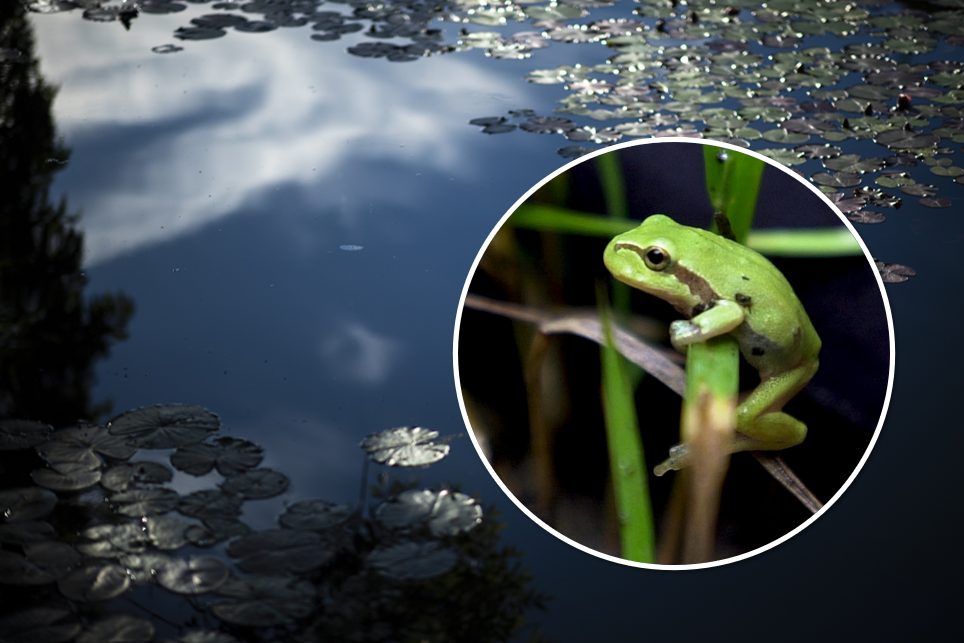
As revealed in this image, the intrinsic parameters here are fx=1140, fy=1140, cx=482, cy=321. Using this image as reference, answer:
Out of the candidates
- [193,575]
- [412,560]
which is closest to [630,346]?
[412,560]

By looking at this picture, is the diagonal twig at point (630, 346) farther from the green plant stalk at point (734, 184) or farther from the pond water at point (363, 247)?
the pond water at point (363, 247)

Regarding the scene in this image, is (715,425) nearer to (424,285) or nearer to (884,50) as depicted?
(424,285)

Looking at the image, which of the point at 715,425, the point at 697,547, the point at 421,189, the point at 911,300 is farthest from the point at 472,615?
the point at 421,189

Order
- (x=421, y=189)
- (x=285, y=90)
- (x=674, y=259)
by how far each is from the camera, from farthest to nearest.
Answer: (x=285, y=90), (x=421, y=189), (x=674, y=259)

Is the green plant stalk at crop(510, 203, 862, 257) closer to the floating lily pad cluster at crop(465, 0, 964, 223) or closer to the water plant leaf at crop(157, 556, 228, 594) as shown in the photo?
the water plant leaf at crop(157, 556, 228, 594)

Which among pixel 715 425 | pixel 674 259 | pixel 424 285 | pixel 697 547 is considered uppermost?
pixel 674 259

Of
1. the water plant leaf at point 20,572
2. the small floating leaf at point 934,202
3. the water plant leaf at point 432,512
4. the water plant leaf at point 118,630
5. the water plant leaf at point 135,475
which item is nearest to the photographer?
the water plant leaf at point 118,630

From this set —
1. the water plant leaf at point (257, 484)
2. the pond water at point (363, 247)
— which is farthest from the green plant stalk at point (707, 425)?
the water plant leaf at point (257, 484)
